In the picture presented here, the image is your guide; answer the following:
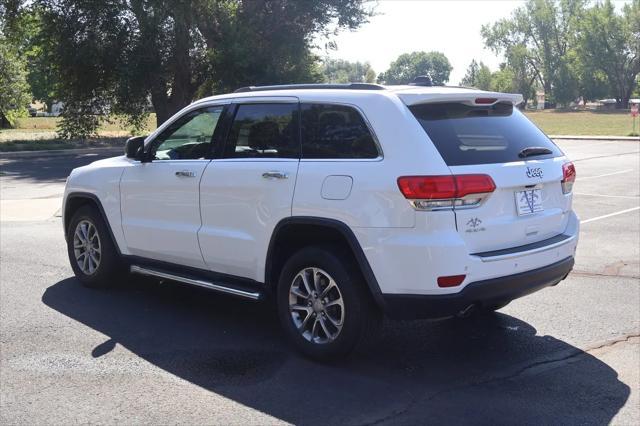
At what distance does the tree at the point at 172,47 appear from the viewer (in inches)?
1083

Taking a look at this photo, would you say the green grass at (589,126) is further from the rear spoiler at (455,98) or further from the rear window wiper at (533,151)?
the rear spoiler at (455,98)

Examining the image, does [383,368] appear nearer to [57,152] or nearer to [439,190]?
[439,190]

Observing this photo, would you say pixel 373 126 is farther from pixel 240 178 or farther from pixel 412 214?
pixel 240 178

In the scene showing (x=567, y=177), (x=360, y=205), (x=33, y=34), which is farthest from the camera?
(x=33, y=34)

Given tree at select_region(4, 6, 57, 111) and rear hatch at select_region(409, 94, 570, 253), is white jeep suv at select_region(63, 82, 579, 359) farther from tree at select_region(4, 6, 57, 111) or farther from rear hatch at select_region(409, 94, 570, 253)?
tree at select_region(4, 6, 57, 111)

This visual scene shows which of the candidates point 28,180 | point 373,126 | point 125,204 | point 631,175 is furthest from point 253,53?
point 373,126

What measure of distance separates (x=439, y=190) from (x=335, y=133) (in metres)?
0.98

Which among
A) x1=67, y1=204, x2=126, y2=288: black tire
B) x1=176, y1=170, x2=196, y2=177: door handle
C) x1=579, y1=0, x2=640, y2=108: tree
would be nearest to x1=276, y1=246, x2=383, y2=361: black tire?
x1=176, y1=170, x2=196, y2=177: door handle

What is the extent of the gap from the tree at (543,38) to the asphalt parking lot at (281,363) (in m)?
110

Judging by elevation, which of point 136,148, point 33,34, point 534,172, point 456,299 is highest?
point 33,34

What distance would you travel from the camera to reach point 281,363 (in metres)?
5.10

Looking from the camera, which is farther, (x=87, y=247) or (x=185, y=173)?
(x=87, y=247)

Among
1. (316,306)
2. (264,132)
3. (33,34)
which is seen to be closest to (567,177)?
(316,306)

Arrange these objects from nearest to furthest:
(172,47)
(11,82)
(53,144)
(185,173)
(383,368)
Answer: (383,368)
(185,173)
(172,47)
(53,144)
(11,82)
